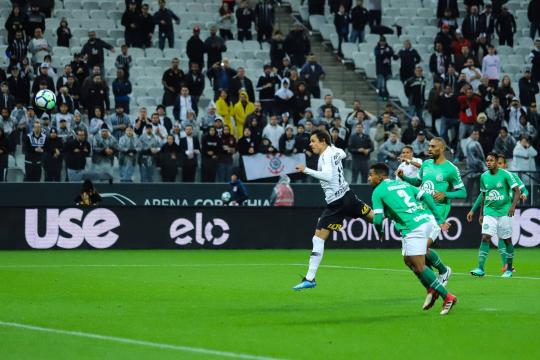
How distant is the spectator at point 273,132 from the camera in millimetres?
30812

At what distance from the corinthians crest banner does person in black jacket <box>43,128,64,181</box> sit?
4983 millimetres

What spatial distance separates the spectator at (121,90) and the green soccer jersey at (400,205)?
18.7m

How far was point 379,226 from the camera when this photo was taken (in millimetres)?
13961

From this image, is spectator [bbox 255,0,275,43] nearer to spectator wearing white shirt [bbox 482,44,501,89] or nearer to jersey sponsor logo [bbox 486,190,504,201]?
spectator wearing white shirt [bbox 482,44,501,89]

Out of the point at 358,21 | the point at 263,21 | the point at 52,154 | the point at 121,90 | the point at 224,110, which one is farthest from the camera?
the point at 358,21

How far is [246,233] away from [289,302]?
14.1m

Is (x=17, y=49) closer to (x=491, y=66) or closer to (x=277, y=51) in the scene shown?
(x=277, y=51)

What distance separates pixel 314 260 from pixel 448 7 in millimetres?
24834

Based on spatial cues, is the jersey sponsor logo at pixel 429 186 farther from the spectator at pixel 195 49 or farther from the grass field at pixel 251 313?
the spectator at pixel 195 49

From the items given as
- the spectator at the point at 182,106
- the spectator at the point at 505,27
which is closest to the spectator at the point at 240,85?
the spectator at the point at 182,106

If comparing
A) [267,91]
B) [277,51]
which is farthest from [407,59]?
[267,91]

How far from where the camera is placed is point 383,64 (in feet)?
118

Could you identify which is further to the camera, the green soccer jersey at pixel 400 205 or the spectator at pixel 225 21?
the spectator at pixel 225 21

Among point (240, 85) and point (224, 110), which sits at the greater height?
point (240, 85)
